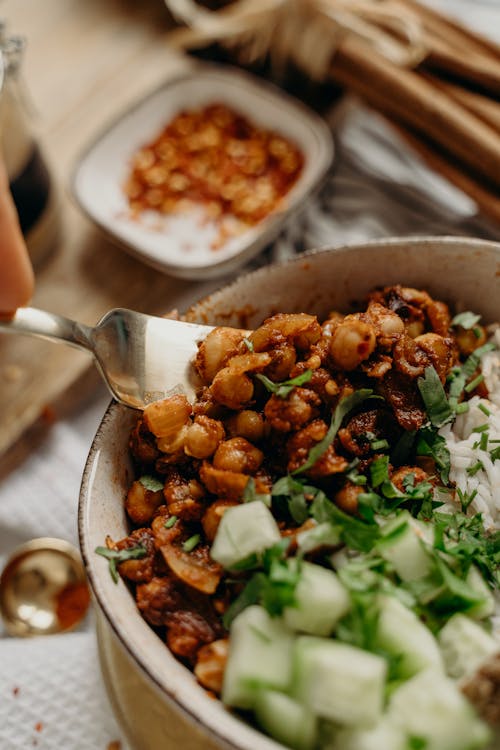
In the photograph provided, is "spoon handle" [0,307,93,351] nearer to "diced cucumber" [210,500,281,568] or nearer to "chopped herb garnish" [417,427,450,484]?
"diced cucumber" [210,500,281,568]

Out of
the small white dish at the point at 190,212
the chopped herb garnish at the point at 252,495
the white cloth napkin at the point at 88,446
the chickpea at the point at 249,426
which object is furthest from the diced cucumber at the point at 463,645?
the small white dish at the point at 190,212

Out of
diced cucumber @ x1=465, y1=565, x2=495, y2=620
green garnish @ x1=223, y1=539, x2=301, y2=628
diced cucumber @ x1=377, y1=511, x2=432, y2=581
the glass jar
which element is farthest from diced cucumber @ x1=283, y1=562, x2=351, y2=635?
the glass jar

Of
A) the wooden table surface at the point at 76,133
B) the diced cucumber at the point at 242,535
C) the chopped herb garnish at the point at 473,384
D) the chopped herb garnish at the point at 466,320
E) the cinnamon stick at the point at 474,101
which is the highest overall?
the cinnamon stick at the point at 474,101

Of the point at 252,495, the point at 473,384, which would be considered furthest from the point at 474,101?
the point at 252,495

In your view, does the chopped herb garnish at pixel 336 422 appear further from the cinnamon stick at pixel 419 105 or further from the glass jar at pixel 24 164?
the glass jar at pixel 24 164

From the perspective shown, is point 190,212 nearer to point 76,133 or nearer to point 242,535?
point 76,133

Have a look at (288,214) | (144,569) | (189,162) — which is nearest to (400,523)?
(144,569)
